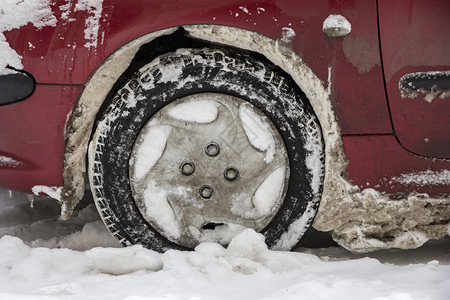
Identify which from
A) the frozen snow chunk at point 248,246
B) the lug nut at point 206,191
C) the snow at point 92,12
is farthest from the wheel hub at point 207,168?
the snow at point 92,12

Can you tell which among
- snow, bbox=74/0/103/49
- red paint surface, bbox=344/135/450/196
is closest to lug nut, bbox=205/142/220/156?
red paint surface, bbox=344/135/450/196

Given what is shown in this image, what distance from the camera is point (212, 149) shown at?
2309mm

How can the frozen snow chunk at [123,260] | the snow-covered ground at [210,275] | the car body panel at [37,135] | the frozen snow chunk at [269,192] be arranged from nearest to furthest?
the snow-covered ground at [210,275]
the frozen snow chunk at [123,260]
the car body panel at [37,135]
the frozen snow chunk at [269,192]

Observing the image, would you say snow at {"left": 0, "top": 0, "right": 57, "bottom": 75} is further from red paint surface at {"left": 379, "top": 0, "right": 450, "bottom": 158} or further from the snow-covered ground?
red paint surface at {"left": 379, "top": 0, "right": 450, "bottom": 158}

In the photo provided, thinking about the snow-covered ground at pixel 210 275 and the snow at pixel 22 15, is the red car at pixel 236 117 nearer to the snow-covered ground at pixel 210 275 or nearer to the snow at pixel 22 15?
the snow at pixel 22 15

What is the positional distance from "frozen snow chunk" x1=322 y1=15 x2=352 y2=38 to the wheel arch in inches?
5.8

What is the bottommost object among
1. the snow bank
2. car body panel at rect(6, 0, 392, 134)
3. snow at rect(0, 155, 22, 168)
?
the snow bank

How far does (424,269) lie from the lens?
2086 millimetres

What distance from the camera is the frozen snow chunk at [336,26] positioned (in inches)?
84.4

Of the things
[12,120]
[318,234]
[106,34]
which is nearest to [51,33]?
[106,34]

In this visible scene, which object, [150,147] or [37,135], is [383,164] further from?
[37,135]

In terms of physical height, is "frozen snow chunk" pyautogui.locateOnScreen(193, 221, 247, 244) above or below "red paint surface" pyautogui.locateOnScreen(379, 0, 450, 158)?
below

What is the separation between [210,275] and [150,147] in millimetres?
565

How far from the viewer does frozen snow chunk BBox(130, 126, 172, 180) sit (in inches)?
90.6
